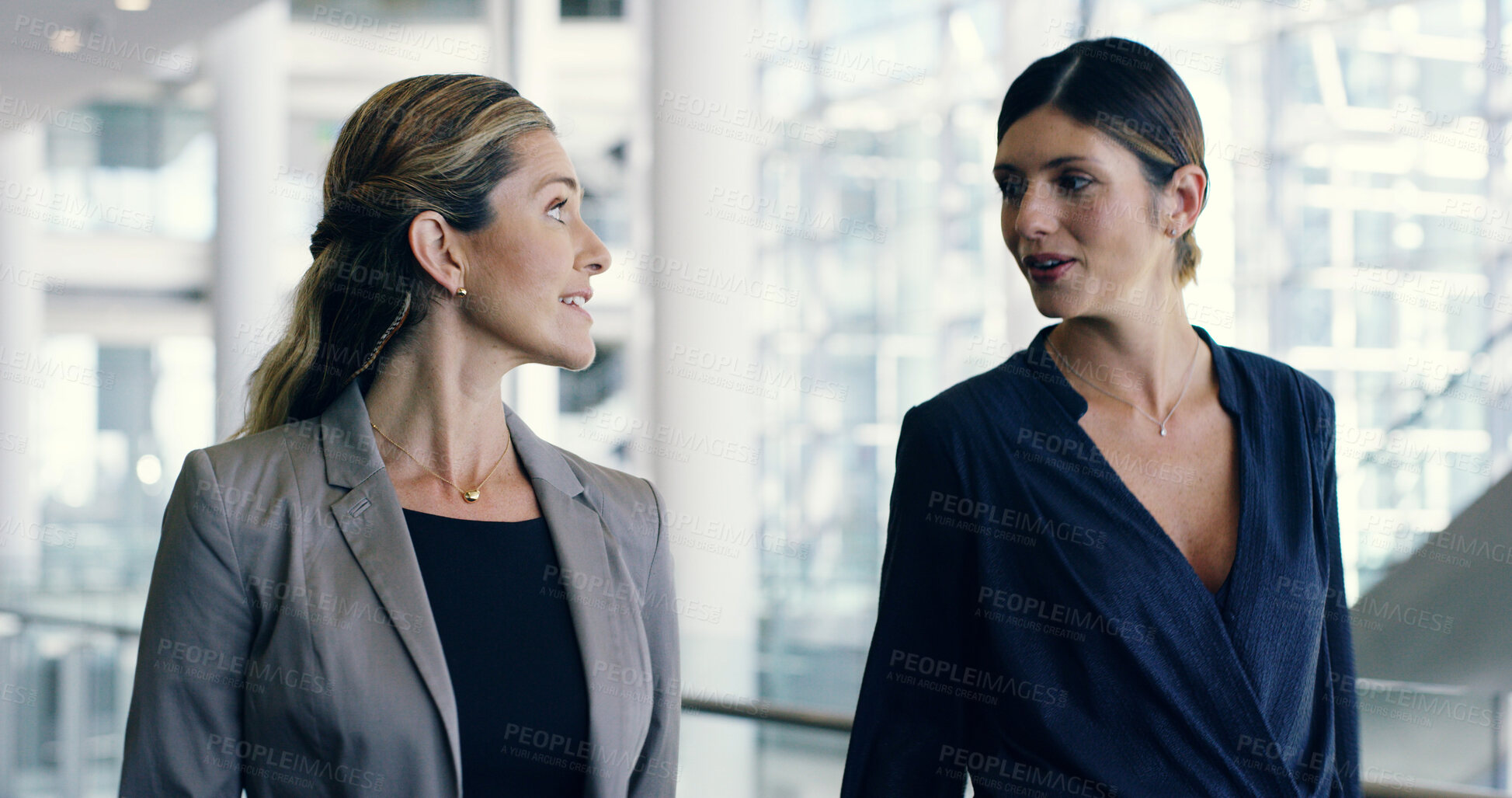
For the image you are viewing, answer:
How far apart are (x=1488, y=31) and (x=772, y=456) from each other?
653 cm

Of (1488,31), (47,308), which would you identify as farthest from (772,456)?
(47,308)

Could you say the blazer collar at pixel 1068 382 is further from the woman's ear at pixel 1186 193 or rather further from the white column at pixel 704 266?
the white column at pixel 704 266

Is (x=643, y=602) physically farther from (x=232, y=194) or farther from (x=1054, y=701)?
(x=232, y=194)

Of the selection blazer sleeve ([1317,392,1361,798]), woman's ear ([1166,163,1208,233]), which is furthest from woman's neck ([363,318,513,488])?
blazer sleeve ([1317,392,1361,798])

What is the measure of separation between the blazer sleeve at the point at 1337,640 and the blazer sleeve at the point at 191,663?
1370 millimetres

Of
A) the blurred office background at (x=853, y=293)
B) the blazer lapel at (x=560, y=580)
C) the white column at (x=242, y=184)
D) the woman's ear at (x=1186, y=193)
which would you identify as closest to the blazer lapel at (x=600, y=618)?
the blazer lapel at (x=560, y=580)

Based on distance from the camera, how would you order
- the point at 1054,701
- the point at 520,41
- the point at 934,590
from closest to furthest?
the point at 1054,701 → the point at 934,590 → the point at 520,41

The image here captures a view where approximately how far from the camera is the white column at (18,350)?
34.9ft

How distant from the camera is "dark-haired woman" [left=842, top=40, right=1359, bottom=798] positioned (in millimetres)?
1561

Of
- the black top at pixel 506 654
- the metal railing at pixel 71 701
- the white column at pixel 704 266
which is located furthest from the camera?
the white column at pixel 704 266

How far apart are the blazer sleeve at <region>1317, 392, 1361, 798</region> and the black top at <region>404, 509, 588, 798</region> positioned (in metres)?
0.98

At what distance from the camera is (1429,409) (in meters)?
6.51

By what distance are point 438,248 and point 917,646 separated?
816 mm

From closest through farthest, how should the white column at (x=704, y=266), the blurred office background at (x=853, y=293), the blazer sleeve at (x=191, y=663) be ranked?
1. the blazer sleeve at (x=191, y=663)
2. the blurred office background at (x=853, y=293)
3. the white column at (x=704, y=266)
